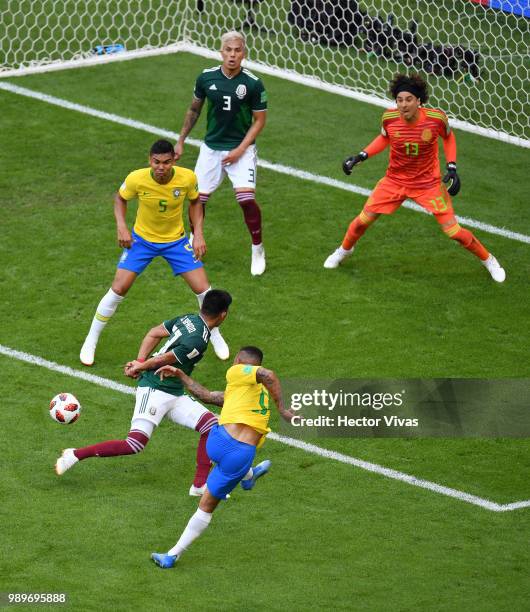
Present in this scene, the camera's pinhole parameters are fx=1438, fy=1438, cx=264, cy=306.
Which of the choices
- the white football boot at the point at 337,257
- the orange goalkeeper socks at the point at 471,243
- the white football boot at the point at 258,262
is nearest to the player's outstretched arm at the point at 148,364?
the white football boot at the point at 258,262

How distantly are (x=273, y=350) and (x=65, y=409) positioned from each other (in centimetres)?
279

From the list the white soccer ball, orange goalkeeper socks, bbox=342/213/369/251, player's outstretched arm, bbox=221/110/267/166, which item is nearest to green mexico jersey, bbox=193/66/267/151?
player's outstretched arm, bbox=221/110/267/166

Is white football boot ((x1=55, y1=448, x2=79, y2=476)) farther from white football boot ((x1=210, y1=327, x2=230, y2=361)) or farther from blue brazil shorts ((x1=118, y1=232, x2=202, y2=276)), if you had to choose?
white football boot ((x1=210, y1=327, x2=230, y2=361))

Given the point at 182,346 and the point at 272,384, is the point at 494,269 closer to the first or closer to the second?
the point at 182,346

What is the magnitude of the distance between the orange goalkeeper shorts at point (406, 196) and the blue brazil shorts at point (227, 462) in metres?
5.19

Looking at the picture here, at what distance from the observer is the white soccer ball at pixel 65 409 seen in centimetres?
1179

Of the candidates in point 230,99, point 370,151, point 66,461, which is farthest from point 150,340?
point 370,151

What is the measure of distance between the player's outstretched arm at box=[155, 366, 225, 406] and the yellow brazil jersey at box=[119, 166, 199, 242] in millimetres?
2656

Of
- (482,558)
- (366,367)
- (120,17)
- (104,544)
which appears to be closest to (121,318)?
(366,367)

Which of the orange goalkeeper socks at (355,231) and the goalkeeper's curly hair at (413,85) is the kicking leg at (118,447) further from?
the goalkeeper's curly hair at (413,85)

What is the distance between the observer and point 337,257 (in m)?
15.5

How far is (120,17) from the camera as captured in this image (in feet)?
72.7

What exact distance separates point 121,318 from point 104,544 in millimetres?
4237

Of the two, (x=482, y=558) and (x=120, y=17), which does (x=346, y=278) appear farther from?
(x=120, y=17)
